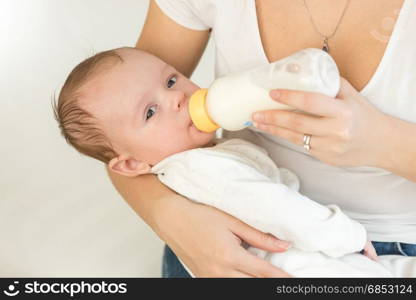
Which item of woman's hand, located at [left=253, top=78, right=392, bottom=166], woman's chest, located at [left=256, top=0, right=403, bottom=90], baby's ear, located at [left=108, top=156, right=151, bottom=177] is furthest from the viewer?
baby's ear, located at [left=108, top=156, right=151, bottom=177]

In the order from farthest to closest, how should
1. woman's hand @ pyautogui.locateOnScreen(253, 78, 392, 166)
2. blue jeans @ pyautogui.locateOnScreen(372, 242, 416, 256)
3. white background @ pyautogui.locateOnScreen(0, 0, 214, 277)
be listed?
white background @ pyautogui.locateOnScreen(0, 0, 214, 277) → blue jeans @ pyautogui.locateOnScreen(372, 242, 416, 256) → woman's hand @ pyautogui.locateOnScreen(253, 78, 392, 166)

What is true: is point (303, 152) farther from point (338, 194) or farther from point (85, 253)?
point (85, 253)

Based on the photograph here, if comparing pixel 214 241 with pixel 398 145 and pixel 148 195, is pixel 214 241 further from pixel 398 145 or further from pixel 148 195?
pixel 398 145

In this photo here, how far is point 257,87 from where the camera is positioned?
0.90 m

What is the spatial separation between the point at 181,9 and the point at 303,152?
0.41m

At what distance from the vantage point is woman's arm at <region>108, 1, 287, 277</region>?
98 centimetres

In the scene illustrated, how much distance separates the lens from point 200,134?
1.10 metres

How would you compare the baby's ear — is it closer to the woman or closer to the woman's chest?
the woman

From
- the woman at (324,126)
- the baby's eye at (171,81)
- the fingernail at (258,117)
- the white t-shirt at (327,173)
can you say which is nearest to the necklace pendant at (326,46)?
the woman at (324,126)

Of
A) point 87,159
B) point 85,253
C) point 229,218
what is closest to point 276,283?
point 229,218

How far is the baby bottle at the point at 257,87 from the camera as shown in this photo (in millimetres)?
828

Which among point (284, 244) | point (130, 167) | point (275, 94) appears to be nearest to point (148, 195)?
point (130, 167)

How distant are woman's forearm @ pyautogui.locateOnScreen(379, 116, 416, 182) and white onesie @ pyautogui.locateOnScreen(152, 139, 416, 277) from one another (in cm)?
13

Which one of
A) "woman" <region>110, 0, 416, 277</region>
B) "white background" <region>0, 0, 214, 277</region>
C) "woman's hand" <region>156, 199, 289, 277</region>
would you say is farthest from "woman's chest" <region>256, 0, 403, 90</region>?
"white background" <region>0, 0, 214, 277</region>
